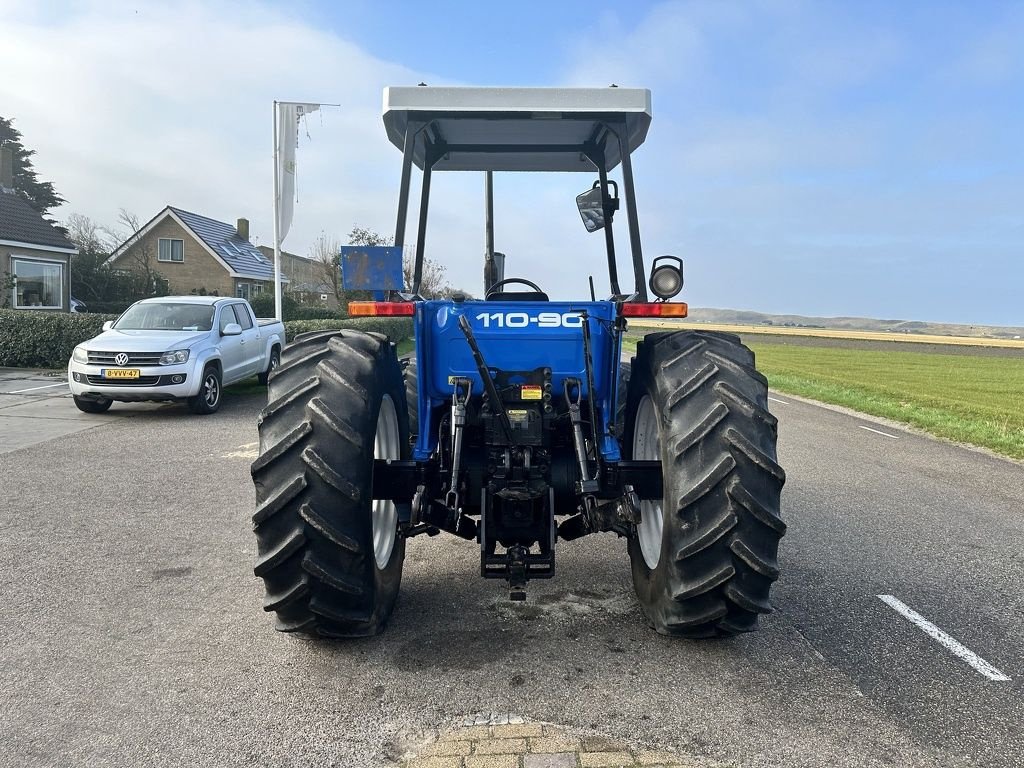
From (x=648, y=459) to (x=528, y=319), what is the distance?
1021 millimetres

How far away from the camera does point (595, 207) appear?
4.78 metres

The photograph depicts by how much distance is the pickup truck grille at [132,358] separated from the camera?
1034 centimetres

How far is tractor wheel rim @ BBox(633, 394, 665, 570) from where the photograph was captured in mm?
3801

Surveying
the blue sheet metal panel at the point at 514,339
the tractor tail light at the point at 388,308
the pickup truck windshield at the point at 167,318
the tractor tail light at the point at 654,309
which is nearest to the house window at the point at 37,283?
the pickup truck windshield at the point at 167,318

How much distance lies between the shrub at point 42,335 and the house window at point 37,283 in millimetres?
6799

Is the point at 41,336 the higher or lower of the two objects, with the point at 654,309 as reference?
lower

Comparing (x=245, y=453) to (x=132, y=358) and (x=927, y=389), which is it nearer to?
(x=132, y=358)

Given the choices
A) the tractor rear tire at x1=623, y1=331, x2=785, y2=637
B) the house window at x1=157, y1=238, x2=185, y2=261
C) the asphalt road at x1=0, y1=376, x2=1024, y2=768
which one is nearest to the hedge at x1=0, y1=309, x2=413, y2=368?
the asphalt road at x1=0, y1=376, x2=1024, y2=768

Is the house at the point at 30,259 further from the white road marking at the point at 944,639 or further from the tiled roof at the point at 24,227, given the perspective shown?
the white road marking at the point at 944,639

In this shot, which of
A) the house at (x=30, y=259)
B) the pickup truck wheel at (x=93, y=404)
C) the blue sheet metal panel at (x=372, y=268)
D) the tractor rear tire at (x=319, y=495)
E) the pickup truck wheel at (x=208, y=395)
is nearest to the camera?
the tractor rear tire at (x=319, y=495)

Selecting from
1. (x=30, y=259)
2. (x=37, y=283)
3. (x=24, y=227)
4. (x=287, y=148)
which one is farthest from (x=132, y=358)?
(x=24, y=227)

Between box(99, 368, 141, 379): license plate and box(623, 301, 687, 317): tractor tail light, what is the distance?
8.76 m

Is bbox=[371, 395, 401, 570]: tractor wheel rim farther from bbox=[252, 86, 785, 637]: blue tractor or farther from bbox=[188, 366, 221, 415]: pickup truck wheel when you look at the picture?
bbox=[188, 366, 221, 415]: pickup truck wheel

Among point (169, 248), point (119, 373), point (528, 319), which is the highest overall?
point (169, 248)
